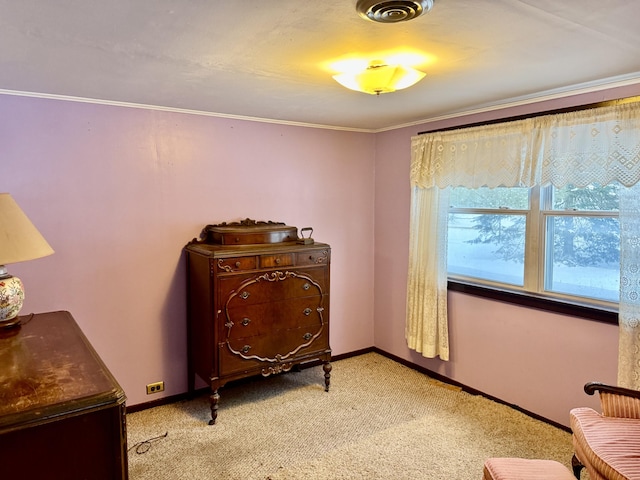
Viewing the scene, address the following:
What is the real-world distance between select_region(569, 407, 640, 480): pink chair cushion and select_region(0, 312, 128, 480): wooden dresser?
1823 millimetres

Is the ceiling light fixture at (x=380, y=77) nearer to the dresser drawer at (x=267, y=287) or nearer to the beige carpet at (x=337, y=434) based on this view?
the dresser drawer at (x=267, y=287)

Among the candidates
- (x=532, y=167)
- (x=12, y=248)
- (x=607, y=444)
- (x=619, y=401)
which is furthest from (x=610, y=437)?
(x=12, y=248)

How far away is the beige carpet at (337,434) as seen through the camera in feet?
7.97

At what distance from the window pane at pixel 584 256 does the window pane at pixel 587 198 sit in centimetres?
7

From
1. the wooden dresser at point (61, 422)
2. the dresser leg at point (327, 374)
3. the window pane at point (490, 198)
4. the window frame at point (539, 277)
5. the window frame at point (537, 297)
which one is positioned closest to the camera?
the wooden dresser at point (61, 422)

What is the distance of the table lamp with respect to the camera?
187cm

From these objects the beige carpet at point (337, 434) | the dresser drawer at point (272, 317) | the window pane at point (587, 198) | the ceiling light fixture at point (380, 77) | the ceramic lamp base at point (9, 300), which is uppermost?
the ceiling light fixture at point (380, 77)

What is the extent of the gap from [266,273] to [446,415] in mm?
1637

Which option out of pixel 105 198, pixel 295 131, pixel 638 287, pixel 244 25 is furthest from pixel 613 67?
pixel 105 198

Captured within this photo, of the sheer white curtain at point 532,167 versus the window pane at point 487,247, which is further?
the window pane at point 487,247

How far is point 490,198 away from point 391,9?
2.16m

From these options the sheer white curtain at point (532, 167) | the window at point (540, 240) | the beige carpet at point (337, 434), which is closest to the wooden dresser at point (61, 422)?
the beige carpet at point (337, 434)

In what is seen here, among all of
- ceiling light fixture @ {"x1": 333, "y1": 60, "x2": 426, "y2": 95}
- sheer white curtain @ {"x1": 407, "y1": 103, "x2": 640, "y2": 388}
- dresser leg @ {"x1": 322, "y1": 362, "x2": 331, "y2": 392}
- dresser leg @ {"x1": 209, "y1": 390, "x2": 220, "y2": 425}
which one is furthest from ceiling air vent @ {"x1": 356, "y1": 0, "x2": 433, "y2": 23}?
dresser leg @ {"x1": 322, "y1": 362, "x2": 331, "y2": 392}

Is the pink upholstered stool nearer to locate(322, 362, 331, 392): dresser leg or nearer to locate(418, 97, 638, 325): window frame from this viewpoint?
locate(418, 97, 638, 325): window frame
